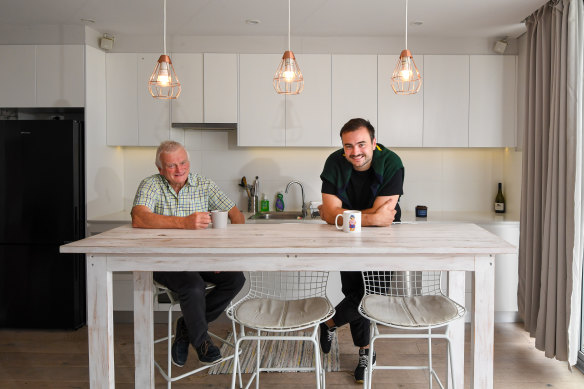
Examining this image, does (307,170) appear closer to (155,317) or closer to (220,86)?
(220,86)

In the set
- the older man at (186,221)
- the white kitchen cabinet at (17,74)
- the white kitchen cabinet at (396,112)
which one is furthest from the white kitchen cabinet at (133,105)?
the white kitchen cabinet at (396,112)

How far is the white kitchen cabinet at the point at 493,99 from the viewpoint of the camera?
401cm

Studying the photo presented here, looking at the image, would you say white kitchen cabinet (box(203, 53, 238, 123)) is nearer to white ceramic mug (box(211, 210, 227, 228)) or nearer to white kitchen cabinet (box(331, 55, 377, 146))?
white kitchen cabinet (box(331, 55, 377, 146))

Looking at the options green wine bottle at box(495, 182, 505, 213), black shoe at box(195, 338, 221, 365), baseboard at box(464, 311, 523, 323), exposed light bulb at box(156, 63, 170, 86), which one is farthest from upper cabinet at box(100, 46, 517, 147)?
black shoe at box(195, 338, 221, 365)

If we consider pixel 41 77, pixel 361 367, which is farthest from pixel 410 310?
pixel 41 77

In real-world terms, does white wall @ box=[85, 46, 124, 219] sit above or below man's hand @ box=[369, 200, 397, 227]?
above

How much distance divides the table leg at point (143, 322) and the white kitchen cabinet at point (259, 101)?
5.95ft

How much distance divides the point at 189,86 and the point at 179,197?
1526 millimetres

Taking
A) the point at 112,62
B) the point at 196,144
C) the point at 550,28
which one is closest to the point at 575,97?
the point at 550,28

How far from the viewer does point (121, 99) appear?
13.3 feet

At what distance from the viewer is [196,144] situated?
4383 mm

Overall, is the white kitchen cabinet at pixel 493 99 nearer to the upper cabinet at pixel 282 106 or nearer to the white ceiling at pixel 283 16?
the white ceiling at pixel 283 16

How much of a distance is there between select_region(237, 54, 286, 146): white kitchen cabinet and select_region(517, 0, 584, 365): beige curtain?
73.7 inches

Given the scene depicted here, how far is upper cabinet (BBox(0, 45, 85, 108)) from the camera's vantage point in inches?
148
